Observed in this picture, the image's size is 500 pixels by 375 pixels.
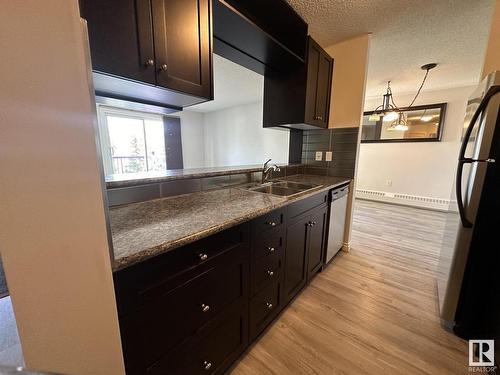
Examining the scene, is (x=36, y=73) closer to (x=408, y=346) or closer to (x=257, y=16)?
(x=257, y=16)

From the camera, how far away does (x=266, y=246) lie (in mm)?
1227

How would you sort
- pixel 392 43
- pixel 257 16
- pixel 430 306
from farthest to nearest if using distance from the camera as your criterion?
pixel 392 43
pixel 430 306
pixel 257 16

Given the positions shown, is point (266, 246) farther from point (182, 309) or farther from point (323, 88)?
point (323, 88)

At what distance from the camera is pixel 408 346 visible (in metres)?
1.32

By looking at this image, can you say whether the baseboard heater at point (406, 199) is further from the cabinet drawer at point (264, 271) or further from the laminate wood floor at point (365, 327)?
the cabinet drawer at point (264, 271)

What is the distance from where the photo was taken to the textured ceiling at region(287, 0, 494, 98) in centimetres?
168

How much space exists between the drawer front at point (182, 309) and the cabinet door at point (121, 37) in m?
0.88

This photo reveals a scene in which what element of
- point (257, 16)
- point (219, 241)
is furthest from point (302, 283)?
point (257, 16)

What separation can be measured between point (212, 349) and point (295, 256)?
827mm

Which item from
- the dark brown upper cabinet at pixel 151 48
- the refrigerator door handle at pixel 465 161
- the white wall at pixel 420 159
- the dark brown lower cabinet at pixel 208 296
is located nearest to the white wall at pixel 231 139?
the white wall at pixel 420 159

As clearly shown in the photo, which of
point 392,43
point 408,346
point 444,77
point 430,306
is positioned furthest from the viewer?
point 444,77

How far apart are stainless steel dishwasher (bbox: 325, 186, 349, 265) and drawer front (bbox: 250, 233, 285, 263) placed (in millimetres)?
900

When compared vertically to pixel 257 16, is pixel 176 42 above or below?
below

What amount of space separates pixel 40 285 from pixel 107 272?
5.7 inches
